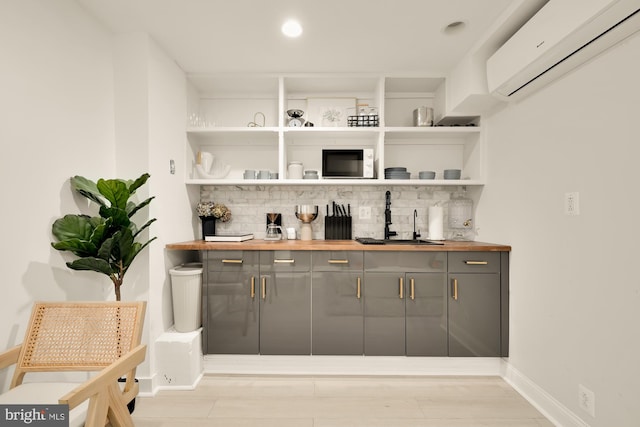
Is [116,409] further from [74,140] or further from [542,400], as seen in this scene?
[542,400]

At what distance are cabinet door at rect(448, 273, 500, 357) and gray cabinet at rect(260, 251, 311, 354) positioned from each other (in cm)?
120

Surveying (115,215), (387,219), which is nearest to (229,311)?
(115,215)

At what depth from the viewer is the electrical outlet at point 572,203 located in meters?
1.79

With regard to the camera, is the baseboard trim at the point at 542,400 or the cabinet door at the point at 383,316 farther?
the cabinet door at the point at 383,316

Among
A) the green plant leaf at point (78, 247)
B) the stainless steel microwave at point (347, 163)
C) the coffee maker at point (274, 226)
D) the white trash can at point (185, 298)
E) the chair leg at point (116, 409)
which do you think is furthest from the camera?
the coffee maker at point (274, 226)

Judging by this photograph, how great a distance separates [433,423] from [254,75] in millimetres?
3106

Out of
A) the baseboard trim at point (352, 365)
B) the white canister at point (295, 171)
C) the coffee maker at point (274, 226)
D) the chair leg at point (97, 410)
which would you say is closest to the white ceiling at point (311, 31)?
the white canister at point (295, 171)

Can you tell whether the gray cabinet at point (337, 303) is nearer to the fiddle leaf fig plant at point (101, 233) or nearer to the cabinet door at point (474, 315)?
the cabinet door at point (474, 315)

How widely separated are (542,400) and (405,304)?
41.8 inches

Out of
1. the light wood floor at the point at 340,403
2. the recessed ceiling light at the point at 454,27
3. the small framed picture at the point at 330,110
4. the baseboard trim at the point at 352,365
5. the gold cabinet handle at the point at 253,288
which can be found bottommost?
the light wood floor at the point at 340,403

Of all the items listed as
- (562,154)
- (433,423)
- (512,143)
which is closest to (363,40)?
(512,143)

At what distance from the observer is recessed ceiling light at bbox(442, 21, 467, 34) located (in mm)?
2141

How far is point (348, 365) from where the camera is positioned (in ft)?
8.30

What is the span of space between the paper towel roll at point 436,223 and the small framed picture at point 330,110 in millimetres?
1272
